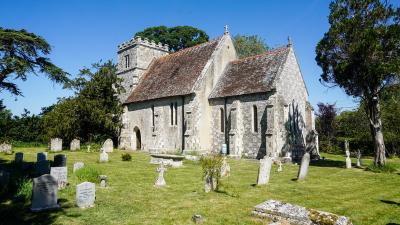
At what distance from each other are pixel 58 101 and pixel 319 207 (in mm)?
33283

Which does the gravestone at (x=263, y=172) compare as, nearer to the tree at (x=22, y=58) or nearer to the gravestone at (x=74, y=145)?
the tree at (x=22, y=58)

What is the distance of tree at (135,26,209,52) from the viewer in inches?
2221

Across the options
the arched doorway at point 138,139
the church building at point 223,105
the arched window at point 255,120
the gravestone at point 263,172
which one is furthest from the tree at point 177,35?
the gravestone at point 263,172

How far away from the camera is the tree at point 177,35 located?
56.4 meters

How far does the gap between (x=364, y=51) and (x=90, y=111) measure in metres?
24.7

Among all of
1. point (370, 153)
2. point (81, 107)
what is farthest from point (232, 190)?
point (370, 153)

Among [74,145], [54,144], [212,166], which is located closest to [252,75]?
[212,166]

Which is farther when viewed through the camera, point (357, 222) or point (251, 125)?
point (251, 125)

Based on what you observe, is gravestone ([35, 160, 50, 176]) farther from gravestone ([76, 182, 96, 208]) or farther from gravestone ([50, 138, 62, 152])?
gravestone ([50, 138, 62, 152])

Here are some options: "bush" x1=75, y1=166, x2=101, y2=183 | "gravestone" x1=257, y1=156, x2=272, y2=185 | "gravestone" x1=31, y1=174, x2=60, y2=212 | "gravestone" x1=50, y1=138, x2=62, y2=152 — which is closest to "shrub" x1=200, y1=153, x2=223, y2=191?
"gravestone" x1=257, y1=156, x2=272, y2=185

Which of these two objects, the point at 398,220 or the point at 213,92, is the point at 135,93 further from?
the point at 398,220

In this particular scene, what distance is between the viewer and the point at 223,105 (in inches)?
1149

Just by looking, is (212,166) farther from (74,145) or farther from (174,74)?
(74,145)

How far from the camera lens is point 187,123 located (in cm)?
2927
